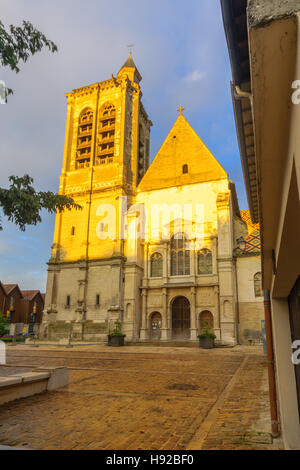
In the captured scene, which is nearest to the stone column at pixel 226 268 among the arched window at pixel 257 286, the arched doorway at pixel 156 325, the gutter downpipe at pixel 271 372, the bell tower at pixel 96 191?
the arched window at pixel 257 286

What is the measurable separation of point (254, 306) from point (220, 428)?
25116 millimetres

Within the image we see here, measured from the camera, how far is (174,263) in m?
33.4

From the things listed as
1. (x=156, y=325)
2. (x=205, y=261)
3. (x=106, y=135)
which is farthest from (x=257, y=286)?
(x=106, y=135)

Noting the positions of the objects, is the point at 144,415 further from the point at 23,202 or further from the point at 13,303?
the point at 13,303

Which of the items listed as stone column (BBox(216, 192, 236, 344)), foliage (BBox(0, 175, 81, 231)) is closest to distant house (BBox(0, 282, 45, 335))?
stone column (BBox(216, 192, 236, 344))

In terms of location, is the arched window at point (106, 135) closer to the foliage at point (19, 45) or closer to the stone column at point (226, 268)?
the stone column at point (226, 268)

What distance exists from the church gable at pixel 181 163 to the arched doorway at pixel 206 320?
1336 centimetres

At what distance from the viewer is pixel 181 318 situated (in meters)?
31.6

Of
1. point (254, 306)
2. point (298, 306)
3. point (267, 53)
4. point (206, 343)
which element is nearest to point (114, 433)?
point (298, 306)

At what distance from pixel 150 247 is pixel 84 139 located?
17992 mm

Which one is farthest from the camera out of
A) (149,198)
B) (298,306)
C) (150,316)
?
(149,198)
